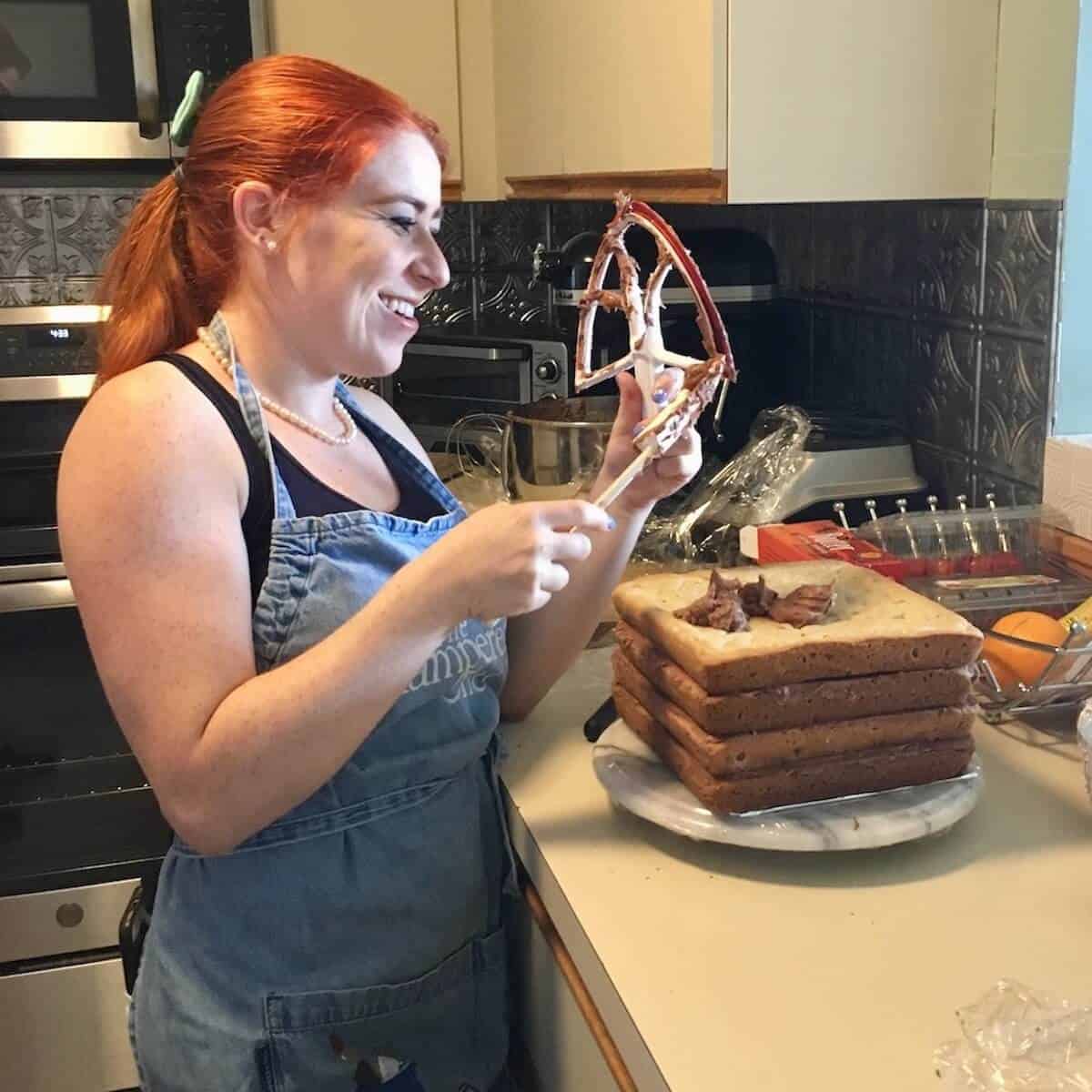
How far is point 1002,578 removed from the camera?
1.19 meters

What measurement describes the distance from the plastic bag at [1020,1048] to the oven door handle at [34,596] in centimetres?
150

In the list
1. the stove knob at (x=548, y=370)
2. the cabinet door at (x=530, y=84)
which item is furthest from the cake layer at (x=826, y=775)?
the cabinet door at (x=530, y=84)

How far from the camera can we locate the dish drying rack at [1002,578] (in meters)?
1.02

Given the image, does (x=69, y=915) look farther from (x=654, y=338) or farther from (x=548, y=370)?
(x=654, y=338)

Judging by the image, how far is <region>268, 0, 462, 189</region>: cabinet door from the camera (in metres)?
1.96

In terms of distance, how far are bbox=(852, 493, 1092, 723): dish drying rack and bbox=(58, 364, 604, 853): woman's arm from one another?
16.5 inches

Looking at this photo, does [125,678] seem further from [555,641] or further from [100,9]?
[100,9]

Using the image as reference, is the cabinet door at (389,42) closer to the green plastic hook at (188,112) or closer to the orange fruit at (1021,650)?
the green plastic hook at (188,112)

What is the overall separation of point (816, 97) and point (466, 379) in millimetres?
808

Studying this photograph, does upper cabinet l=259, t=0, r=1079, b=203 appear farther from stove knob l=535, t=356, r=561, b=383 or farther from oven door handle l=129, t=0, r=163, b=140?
oven door handle l=129, t=0, r=163, b=140

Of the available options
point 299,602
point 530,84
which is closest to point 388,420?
point 299,602

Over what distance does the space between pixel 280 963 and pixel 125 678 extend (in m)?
0.25

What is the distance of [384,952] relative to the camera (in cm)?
94

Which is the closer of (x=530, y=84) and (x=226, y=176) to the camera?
(x=226, y=176)
